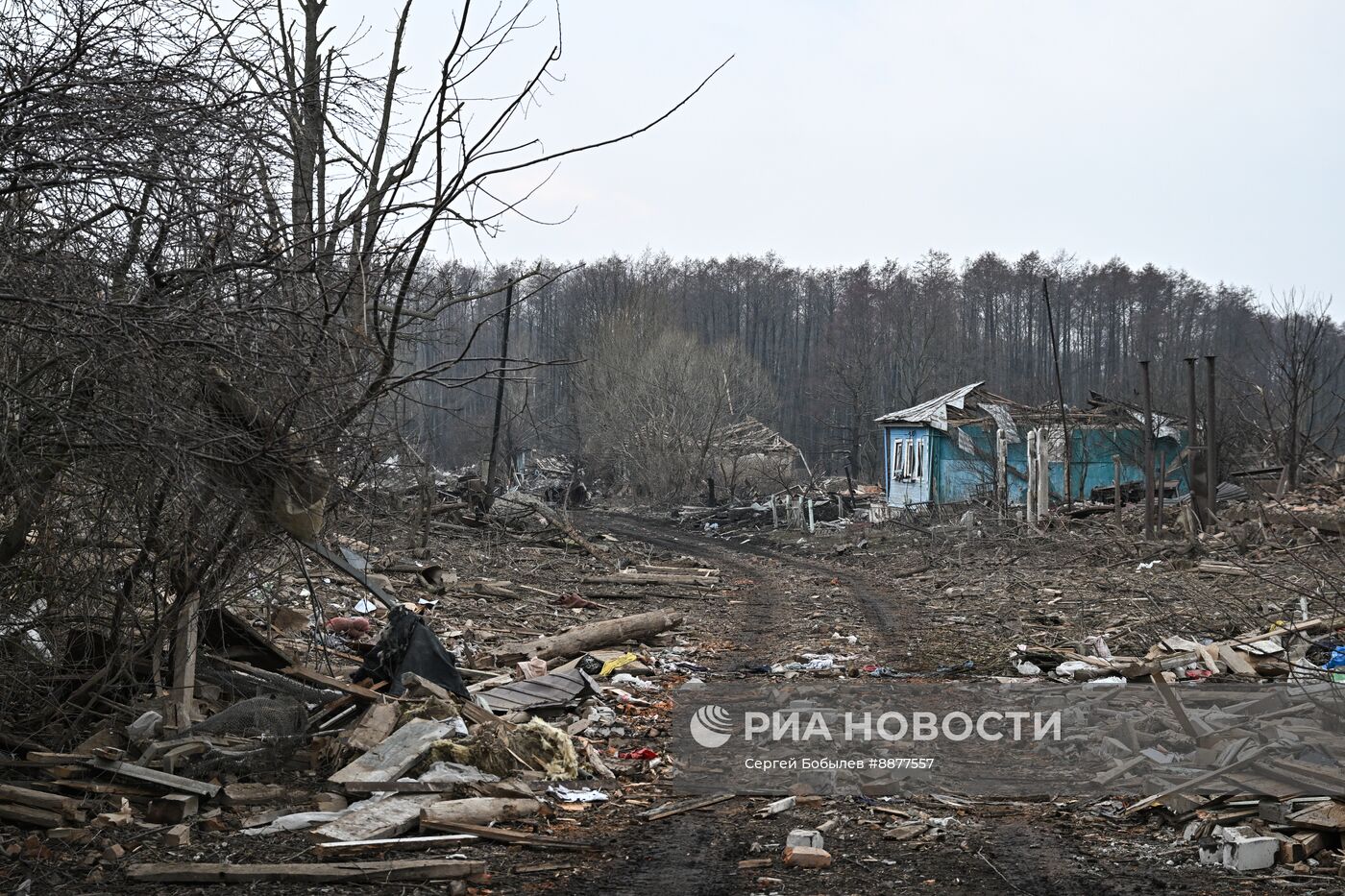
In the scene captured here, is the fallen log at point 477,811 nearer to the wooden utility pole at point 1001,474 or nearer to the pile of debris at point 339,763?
the pile of debris at point 339,763

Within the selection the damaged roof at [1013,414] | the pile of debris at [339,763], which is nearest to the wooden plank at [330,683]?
the pile of debris at [339,763]

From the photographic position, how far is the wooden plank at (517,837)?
18.2 ft

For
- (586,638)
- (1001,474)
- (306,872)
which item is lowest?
(306,872)

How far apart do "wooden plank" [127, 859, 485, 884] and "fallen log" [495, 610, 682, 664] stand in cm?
532

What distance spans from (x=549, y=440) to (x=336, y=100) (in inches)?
A: 1986

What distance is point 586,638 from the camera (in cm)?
1137

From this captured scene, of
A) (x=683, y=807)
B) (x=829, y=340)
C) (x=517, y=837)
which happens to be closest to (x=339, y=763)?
(x=517, y=837)

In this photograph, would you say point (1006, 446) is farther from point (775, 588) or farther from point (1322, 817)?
point (1322, 817)

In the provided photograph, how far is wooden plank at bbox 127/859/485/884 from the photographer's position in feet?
16.3

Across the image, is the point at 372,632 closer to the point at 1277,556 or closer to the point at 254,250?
the point at 254,250

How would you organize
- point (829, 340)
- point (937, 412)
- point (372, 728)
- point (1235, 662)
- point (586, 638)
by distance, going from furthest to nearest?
point (829, 340), point (937, 412), point (586, 638), point (1235, 662), point (372, 728)

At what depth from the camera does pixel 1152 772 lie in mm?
6414

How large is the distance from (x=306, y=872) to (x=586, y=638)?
21.0 feet

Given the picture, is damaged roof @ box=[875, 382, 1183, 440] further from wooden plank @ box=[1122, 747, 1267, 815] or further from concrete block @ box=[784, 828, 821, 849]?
concrete block @ box=[784, 828, 821, 849]
